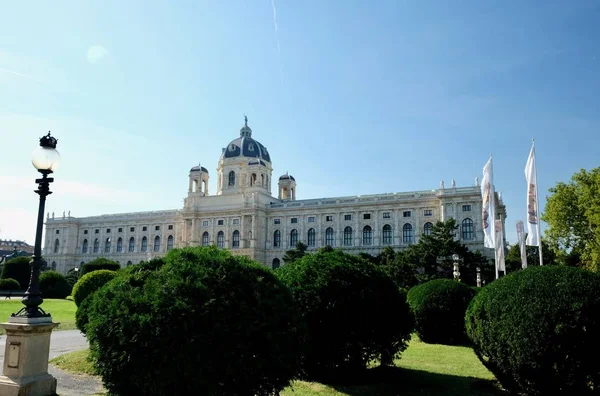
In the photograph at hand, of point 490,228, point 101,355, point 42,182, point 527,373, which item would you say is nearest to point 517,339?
point 527,373

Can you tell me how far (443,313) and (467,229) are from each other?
3808 centimetres

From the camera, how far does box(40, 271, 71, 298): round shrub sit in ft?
131

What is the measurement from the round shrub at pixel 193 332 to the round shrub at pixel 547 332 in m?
3.92

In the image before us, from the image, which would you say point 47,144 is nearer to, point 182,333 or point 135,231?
point 182,333

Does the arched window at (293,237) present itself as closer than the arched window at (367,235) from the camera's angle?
No

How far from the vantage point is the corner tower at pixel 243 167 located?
2709 inches

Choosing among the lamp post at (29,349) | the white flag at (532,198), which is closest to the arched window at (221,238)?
the white flag at (532,198)

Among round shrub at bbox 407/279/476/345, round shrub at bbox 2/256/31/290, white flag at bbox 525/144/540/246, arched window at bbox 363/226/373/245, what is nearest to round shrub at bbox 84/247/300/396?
round shrub at bbox 407/279/476/345

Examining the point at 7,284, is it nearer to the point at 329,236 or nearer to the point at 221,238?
the point at 221,238

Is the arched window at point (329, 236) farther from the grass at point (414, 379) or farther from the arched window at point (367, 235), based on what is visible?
the grass at point (414, 379)

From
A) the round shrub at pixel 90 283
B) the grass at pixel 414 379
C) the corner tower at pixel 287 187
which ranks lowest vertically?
the grass at pixel 414 379

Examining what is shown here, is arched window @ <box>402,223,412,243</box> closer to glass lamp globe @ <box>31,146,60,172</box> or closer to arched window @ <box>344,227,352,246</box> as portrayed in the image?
arched window @ <box>344,227,352,246</box>

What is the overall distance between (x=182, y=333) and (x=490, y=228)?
20.5 m

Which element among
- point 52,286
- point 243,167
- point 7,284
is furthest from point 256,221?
point 7,284
